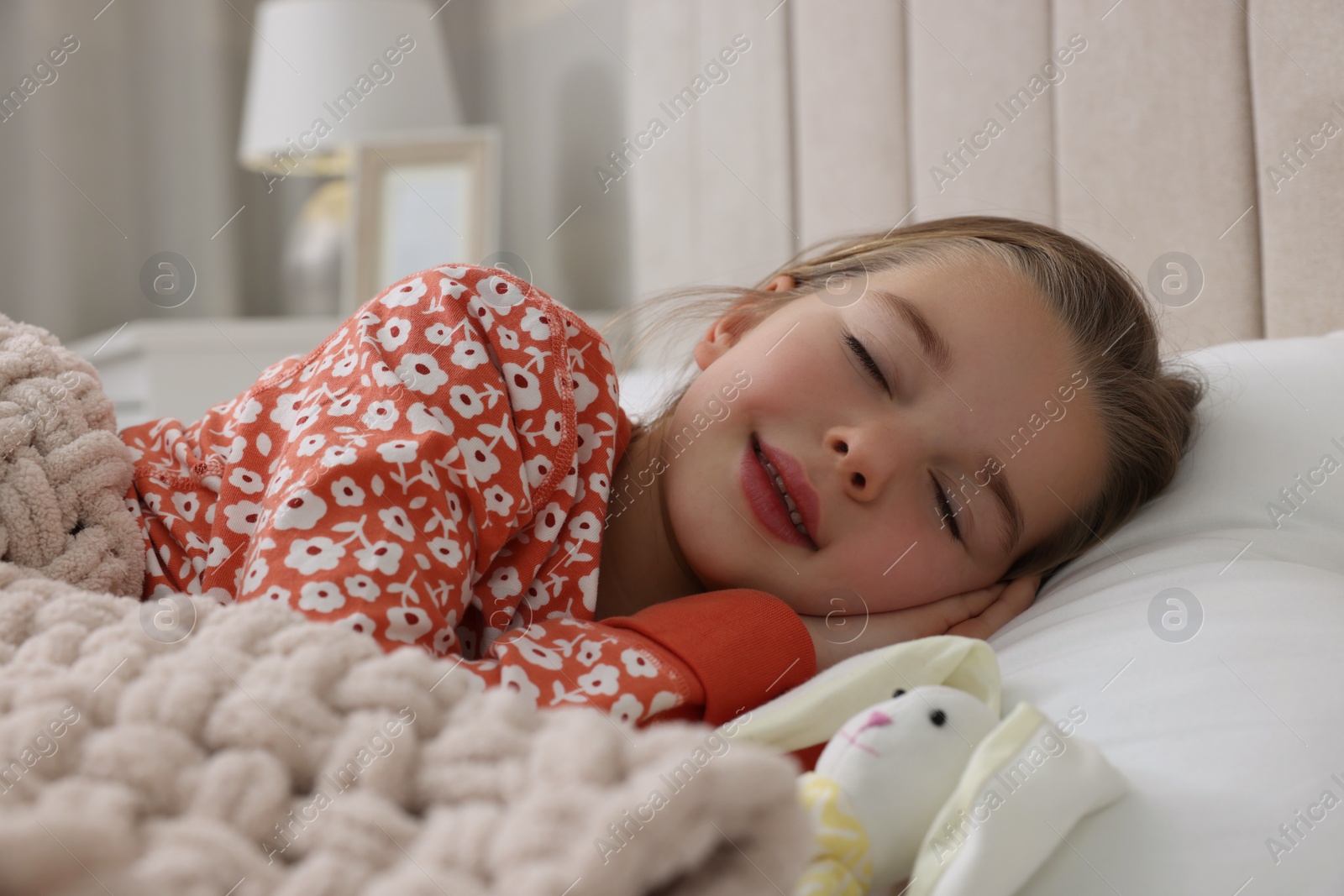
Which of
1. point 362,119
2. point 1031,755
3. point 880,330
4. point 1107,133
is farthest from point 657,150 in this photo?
point 1031,755

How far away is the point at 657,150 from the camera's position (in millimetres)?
2039

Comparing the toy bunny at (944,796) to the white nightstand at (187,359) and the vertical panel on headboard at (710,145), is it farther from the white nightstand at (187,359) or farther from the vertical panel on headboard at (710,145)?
the white nightstand at (187,359)

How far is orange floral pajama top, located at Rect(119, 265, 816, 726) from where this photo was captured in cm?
63

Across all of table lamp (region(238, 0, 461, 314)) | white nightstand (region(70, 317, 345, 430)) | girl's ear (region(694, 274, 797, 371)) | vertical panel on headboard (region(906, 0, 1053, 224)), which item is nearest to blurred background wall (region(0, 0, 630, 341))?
table lamp (region(238, 0, 461, 314))

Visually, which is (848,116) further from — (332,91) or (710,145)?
(332,91)

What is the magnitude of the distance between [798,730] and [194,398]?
1622mm

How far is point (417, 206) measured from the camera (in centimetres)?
227

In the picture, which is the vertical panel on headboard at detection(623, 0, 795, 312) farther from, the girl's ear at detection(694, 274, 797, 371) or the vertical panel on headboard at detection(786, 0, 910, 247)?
the girl's ear at detection(694, 274, 797, 371)

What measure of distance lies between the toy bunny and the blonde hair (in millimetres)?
435

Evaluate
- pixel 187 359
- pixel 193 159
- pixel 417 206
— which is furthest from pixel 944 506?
pixel 193 159

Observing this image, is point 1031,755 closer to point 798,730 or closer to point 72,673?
point 798,730

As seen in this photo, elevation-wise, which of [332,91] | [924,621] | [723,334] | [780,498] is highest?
[332,91]

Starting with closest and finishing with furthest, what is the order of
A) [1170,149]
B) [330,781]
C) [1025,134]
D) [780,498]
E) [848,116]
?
1. [330,781]
2. [780,498]
3. [1170,149]
4. [1025,134]
5. [848,116]

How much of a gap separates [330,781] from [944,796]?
Result: 0.27 metres
